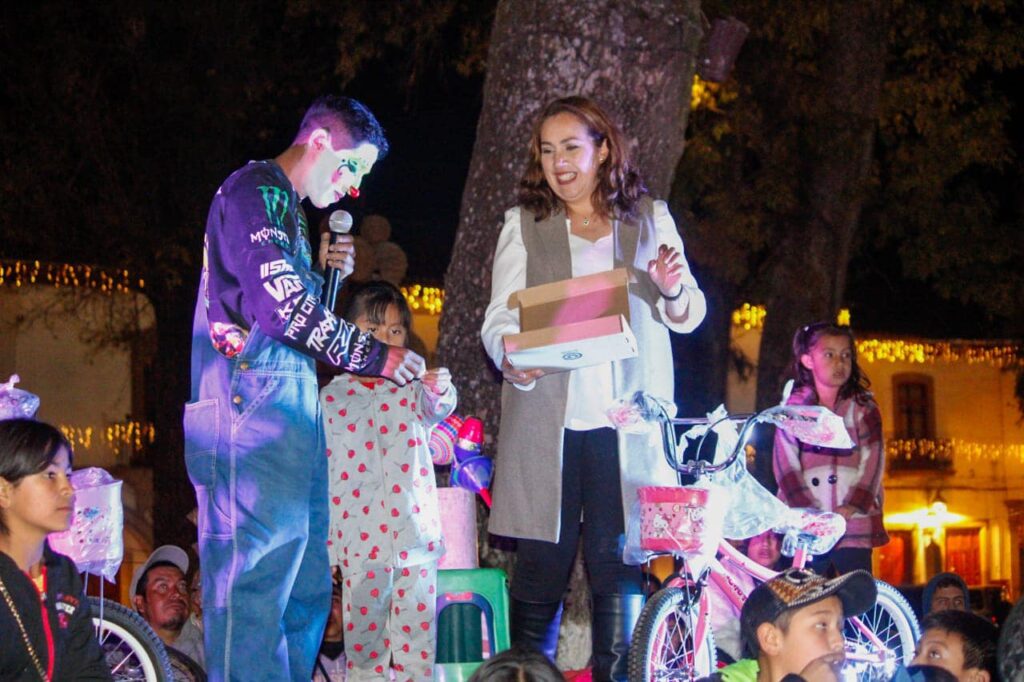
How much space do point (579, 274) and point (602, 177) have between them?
0.37 m

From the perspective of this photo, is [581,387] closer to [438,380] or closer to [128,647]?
[438,380]

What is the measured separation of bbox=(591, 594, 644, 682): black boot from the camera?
203 inches

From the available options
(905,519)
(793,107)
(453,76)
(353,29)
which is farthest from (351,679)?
(905,519)

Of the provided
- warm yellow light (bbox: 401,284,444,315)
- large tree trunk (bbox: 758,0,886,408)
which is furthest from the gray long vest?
warm yellow light (bbox: 401,284,444,315)

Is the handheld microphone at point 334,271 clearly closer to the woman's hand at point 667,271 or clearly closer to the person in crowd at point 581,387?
the person in crowd at point 581,387

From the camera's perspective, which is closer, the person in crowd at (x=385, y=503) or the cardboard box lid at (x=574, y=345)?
the cardboard box lid at (x=574, y=345)

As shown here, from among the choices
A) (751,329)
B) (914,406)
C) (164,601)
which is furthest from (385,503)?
(914,406)

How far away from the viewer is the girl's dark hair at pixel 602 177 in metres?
5.32

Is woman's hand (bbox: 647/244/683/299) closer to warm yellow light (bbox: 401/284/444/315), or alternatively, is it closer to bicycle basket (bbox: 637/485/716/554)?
bicycle basket (bbox: 637/485/716/554)

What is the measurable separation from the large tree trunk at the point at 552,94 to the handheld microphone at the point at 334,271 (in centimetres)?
253

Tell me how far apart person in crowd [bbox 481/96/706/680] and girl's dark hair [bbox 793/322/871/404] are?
7.78ft

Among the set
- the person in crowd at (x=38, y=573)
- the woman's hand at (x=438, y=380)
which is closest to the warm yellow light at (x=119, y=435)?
the woman's hand at (x=438, y=380)

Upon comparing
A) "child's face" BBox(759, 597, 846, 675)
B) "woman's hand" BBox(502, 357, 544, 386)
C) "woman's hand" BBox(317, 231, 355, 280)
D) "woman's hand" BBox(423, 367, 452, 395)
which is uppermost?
"woman's hand" BBox(317, 231, 355, 280)

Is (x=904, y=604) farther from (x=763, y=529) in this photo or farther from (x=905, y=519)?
(x=905, y=519)
